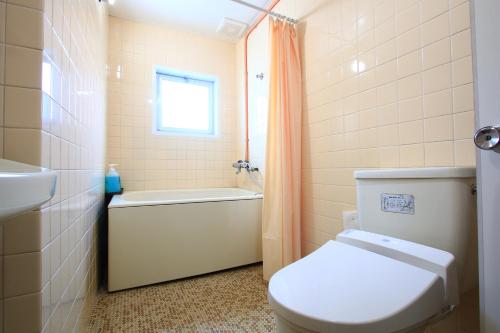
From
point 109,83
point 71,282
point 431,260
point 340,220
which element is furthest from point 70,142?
point 109,83

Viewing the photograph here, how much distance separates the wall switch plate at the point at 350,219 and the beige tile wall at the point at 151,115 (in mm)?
1712

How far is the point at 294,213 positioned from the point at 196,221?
746 millimetres

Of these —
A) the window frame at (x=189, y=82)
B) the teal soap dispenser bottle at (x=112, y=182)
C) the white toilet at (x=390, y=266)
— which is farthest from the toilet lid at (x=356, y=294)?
the window frame at (x=189, y=82)

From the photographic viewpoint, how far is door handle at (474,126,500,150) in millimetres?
609

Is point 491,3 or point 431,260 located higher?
point 491,3

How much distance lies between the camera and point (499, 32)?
2.05 feet

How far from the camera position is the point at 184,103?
282 cm

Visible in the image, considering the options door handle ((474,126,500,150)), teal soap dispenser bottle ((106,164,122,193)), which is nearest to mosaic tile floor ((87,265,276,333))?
teal soap dispenser bottle ((106,164,122,193))

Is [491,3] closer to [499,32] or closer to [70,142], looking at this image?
[499,32]

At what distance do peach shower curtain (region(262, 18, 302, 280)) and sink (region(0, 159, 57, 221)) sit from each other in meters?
1.46

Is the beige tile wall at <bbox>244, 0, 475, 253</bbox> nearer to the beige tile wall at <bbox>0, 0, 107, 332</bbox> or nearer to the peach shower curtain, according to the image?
the peach shower curtain

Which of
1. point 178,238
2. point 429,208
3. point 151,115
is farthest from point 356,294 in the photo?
point 151,115

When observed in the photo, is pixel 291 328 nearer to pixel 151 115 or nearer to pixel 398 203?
pixel 398 203

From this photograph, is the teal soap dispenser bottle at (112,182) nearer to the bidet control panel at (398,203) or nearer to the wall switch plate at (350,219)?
the wall switch plate at (350,219)
